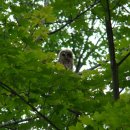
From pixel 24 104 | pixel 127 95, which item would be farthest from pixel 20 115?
pixel 127 95

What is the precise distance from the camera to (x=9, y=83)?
190 inches

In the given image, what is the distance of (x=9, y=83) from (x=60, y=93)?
2.00 feet

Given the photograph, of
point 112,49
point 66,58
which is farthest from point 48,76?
point 66,58

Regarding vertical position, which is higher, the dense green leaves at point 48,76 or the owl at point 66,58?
the owl at point 66,58

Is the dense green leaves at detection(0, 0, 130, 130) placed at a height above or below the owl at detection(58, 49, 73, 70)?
below

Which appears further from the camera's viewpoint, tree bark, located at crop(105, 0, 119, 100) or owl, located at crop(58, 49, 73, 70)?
owl, located at crop(58, 49, 73, 70)

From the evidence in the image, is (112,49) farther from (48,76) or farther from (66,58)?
(66,58)

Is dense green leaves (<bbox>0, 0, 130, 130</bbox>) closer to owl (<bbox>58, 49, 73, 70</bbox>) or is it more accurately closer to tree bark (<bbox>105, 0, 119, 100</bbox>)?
tree bark (<bbox>105, 0, 119, 100</bbox>)

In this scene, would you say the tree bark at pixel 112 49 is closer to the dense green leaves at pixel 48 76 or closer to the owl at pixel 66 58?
the dense green leaves at pixel 48 76

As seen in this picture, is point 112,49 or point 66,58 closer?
point 112,49

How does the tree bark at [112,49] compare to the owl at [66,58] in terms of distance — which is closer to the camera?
the tree bark at [112,49]

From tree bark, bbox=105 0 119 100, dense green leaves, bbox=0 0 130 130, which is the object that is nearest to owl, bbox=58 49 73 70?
dense green leaves, bbox=0 0 130 130

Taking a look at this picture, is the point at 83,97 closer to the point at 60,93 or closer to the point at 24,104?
the point at 60,93

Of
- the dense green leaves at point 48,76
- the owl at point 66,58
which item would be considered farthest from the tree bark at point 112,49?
the owl at point 66,58
